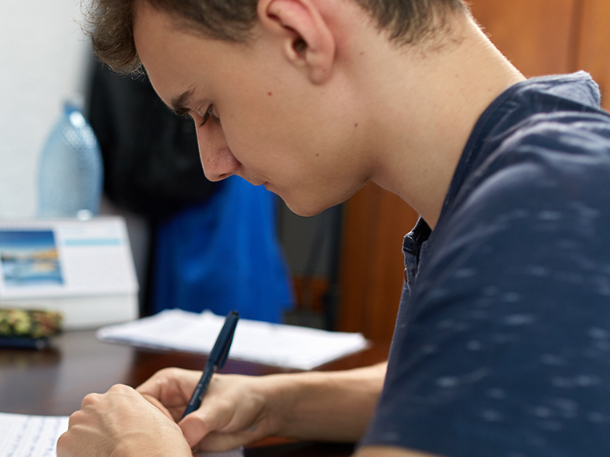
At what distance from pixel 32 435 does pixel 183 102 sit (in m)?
0.41

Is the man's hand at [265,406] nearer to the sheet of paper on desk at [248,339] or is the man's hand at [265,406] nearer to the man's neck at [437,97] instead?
the sheet of paper on desk at [248,339]

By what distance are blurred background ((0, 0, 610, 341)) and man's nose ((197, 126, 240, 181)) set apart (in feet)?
2.64

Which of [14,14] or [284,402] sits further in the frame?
[14,14]

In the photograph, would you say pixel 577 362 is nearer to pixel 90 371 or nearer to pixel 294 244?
pixel 90 371

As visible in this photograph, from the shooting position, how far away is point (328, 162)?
535 mm

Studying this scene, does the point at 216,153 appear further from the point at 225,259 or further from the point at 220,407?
the point at 225,259

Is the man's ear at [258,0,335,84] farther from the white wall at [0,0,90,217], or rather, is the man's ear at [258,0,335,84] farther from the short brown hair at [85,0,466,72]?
the white wall at [0,0,90,217]

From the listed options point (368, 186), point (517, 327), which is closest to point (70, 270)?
point (517, 327)

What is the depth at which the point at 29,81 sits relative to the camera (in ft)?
4.87

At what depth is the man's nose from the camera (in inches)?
23.8

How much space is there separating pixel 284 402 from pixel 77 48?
50.3 inches

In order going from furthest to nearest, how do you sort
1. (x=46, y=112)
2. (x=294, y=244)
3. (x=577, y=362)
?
1. (x=294, y=244)
2. (x=46, y=112)
3. (x=577, y=362)

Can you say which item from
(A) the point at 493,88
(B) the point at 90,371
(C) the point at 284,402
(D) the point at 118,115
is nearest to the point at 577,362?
(A) the point at 493,88

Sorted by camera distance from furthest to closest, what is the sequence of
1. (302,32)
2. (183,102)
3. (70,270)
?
(70,270) → (183,102) → (302,32)
